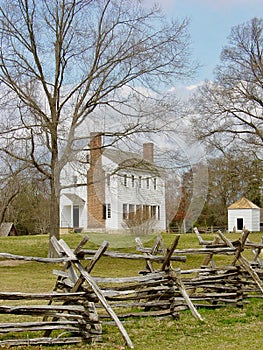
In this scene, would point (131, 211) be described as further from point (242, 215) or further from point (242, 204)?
point (242, 215)

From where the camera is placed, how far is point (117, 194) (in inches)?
634

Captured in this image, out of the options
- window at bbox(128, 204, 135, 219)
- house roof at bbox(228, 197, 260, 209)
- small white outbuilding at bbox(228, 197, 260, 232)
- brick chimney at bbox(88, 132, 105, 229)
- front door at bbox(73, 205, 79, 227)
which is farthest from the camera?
small white outbuilding at bbox(228, 197, 260, 232)

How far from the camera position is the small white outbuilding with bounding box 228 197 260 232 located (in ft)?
132

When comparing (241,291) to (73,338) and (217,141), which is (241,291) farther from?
(217,141)

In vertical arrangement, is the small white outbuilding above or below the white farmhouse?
below

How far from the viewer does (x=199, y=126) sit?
26.9 meters

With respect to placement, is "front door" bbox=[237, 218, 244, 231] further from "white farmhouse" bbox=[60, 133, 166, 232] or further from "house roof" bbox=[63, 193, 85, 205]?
"house roof" bbox=[63, 193, 85, 205]

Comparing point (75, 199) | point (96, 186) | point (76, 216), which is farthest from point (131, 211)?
point (75, 199)

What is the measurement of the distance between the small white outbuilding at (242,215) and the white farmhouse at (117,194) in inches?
846

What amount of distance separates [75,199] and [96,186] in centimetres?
131

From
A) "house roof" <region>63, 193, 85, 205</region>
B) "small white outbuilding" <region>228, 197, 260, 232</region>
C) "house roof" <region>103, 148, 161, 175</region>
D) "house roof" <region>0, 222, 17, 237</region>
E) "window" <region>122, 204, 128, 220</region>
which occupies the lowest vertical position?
"house roof" <region>0, 222, 17, 237</region>

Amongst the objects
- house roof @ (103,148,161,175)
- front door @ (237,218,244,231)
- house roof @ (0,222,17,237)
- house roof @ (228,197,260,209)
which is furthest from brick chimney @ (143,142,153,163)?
house roof @ (0,222,17,237)

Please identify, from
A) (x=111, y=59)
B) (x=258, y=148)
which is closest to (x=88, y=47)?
(x=111, y=59)

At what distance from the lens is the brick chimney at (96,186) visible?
14.7 meters
